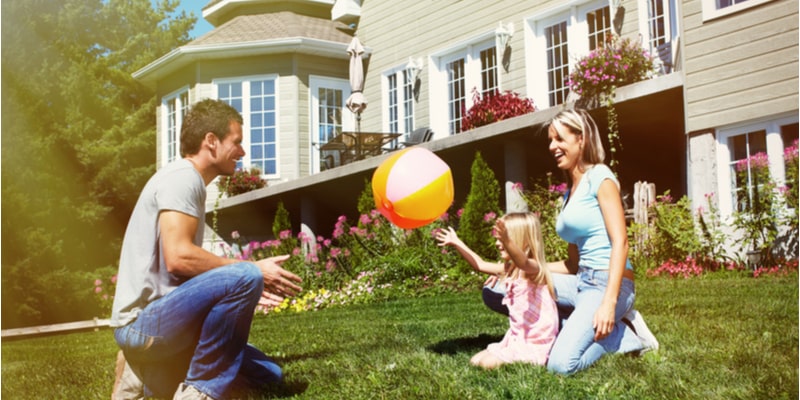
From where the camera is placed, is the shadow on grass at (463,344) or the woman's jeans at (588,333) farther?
the shadow on grass at (463,344)

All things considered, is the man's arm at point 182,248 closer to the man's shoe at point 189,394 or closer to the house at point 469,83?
the man's shoe at point 189,394

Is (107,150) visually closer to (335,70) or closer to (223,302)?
(223,302)

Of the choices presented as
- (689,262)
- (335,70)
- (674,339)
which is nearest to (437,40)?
(335,70)

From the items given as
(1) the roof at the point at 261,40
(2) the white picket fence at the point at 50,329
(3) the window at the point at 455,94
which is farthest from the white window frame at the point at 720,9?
(2) the white picket fence at the point at 50,329

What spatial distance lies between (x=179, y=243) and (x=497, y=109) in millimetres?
8301

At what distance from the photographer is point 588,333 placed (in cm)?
321

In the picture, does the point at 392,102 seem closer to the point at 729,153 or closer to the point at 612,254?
the point at 729,153

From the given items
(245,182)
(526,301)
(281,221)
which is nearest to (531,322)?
(526,301)

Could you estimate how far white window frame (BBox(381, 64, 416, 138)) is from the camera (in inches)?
532

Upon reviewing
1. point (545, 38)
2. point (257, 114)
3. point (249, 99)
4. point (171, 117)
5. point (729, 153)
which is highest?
point (545, 38)

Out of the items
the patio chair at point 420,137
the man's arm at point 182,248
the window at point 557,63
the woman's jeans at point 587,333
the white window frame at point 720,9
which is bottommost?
the woman's jeans at point 587,333

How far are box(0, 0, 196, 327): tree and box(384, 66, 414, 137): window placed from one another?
4765mm

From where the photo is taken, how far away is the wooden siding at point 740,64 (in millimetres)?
6602

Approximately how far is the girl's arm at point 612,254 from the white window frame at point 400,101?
1030 cm
